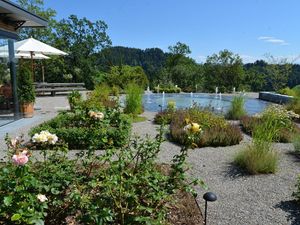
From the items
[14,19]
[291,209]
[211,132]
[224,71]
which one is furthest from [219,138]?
[224,71]

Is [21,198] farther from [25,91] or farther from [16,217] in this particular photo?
[25,91]

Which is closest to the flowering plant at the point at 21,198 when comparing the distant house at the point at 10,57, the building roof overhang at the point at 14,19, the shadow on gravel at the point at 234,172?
the shadow on gravel at the point at 234,172

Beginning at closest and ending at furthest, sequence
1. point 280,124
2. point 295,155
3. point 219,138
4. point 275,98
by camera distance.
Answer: point 295,155, point 219,138, point 280,124, point 275,98

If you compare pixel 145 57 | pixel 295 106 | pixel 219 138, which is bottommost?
pixel 219 138

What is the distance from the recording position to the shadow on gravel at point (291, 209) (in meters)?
3.21

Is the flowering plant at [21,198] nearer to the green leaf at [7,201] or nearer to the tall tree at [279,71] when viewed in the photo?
the green leaf at [7,201]

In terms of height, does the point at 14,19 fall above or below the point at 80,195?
above

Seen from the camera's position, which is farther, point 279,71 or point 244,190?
point 279,71

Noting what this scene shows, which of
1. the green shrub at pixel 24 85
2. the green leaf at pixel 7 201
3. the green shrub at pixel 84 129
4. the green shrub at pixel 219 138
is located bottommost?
the green shrub at pixel 219 138

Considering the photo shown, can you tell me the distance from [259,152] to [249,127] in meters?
3.21

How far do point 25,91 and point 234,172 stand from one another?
6.87 metres

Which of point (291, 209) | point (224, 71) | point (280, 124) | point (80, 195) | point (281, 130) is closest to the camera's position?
point (80, 195)

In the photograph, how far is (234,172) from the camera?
15.2ft

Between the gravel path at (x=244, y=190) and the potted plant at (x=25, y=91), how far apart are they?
5.18m
